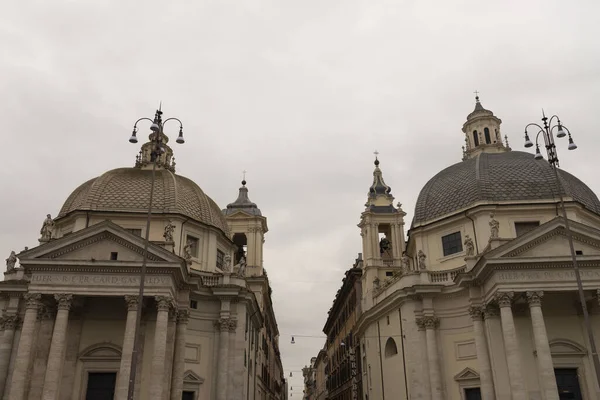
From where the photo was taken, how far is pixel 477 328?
30.9 m

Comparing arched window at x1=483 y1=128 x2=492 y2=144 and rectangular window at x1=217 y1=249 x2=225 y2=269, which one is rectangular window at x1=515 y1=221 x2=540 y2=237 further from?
rectangular window at x1=217 y1=249 x2=225 y2=269

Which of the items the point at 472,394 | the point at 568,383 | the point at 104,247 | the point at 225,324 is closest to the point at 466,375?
the point at 472,394

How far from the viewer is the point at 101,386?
1155 inches

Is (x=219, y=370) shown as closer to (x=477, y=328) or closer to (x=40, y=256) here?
(x=40, y=256)

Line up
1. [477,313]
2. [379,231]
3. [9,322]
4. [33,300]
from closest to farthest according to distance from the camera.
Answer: [33,300] → [477,313] → [9,322] → [379,231]

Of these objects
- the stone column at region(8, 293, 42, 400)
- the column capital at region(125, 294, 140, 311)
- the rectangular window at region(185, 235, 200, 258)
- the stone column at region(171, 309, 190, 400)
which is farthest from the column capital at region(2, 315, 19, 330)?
the rectangular window at region(185, 235, 200, 258)

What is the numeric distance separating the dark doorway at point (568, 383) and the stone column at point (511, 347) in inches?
123

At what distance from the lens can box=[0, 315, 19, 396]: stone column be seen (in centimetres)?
2991

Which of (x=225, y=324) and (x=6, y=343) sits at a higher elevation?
(x=225, y=324)

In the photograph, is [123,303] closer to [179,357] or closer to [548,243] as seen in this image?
[179,357]

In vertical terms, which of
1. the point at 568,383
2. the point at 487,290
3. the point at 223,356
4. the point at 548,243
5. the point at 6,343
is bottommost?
the point at 568,383

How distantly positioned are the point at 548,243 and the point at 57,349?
26.6 m

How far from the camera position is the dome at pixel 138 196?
35.0 m

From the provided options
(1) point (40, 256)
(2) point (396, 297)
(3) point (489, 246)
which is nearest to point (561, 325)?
(3) point (489, 246)
